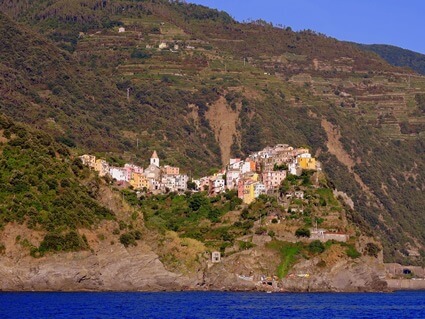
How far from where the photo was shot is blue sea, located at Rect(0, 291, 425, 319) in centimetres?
11581

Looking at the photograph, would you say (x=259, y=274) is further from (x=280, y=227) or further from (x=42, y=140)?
(x=42, y=140)

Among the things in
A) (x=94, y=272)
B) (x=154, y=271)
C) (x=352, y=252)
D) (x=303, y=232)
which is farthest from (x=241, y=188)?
(x=94, y=272)

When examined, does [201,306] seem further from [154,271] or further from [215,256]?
[215,256]

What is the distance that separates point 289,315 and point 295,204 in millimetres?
51464

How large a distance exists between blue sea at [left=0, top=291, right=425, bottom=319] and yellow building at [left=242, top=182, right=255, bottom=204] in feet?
74.2

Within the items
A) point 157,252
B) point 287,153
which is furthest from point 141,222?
point 287,153

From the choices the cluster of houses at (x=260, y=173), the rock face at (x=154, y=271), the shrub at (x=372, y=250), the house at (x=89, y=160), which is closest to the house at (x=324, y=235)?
the rock face at (x=154, y=271)

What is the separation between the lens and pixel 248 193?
178 metres

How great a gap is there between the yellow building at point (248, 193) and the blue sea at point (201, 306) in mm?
22622

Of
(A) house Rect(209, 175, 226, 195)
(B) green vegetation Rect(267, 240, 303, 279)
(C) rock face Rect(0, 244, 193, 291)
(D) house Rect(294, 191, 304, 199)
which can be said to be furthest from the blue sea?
(A) house Rect(209, 175, 226, 195)

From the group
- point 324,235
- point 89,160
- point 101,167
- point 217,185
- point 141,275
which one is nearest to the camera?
point 141,275

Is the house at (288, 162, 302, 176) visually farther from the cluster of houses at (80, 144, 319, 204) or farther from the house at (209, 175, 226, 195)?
the house at (209, 175, 226, 195)

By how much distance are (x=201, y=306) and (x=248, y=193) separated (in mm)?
50018

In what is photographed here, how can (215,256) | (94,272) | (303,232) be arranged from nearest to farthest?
(94,272)
(215,256)
(303,232)
